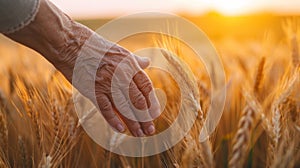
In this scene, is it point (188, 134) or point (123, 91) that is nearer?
point (188, 134)

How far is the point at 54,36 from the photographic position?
1.28m

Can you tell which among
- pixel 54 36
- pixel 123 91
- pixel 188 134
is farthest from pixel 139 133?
pixel 54 36

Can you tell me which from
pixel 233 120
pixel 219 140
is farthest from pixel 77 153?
pixel 233 120

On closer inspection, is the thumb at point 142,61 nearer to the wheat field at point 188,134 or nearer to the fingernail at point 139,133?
the wheat field at point 188,134

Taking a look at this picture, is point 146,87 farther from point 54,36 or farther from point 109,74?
point 54,36

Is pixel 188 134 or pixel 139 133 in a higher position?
pixel 188 134

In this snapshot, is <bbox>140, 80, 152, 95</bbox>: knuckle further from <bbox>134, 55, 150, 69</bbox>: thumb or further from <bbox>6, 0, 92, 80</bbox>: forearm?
<bbox>6, 0, 92, 80</bbox>: forearm

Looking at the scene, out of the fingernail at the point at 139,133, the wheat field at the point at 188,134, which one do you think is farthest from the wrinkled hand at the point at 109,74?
the wheat field at the point at 188,134

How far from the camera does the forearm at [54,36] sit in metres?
1.24

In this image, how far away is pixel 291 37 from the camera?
1979 mm

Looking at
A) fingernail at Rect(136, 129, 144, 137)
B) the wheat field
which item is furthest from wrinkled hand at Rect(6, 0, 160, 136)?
the wheat field

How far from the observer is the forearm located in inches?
48.7

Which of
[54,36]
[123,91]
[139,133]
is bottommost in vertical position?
[139,133]

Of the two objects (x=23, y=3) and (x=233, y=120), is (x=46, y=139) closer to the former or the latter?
(x=23, y=3)
